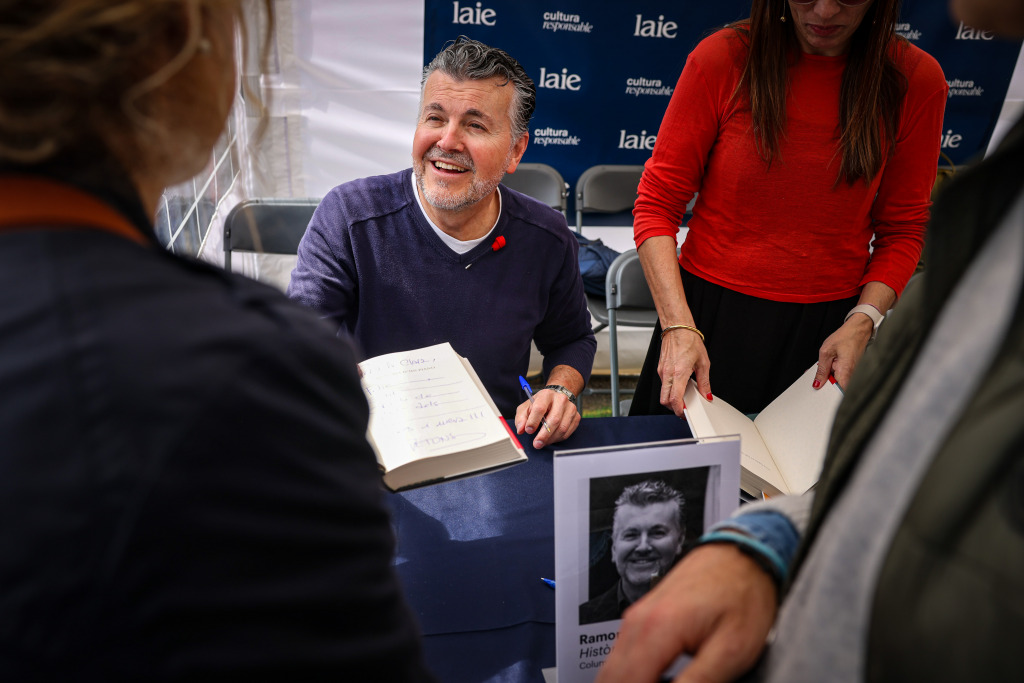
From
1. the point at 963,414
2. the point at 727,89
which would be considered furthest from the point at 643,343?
the point at 963,414

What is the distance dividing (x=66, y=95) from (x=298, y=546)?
0.27m

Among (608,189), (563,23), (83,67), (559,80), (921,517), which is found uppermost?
(563,23)

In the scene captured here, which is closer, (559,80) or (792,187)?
(792,187)

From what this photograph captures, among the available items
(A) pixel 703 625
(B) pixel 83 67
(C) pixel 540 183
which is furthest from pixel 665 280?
(C) pixel 540 183

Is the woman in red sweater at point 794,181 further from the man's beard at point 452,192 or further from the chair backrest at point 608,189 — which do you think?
the chair backrest at point 608,189

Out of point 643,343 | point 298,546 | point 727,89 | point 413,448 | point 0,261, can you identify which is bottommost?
point 643,343

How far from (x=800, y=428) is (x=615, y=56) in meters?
3.09

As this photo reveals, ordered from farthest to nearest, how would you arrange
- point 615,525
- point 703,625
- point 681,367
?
point 681,367 → point 615,525 → point 703,625

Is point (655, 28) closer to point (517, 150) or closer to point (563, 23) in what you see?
point (563, 23)

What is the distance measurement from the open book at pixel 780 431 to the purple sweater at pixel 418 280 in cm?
52

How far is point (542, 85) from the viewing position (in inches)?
149

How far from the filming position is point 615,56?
378cm

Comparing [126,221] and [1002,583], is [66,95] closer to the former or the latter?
[126,221]

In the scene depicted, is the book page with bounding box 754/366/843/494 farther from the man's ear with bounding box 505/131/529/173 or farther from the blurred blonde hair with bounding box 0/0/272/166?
the blurred blonde hair with bounding box 0/0/272/166
